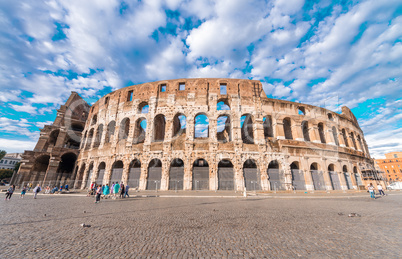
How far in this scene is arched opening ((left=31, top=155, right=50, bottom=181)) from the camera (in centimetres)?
2341

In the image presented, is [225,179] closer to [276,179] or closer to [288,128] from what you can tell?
[276,179]

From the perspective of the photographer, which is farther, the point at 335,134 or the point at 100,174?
the point at 335,134

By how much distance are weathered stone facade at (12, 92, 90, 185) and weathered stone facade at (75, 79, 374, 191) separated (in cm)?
398

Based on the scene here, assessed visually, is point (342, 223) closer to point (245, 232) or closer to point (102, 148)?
point (245, 232)

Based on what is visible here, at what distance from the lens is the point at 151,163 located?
18312 mm

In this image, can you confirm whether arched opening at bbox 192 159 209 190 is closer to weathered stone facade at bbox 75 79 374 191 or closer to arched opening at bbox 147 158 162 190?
weathered stone facade at bbox 75 79 374 191

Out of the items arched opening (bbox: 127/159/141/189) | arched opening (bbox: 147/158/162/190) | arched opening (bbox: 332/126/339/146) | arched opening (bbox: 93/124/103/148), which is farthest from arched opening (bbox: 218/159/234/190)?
arched opening (bbox: 332/126/339/146)

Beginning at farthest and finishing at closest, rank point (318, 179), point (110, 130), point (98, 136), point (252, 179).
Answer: point (98, 136), point (110, 130), point (318, 179), point (252, 179)

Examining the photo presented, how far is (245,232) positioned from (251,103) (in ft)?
58.0

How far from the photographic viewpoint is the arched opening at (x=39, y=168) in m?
23.4

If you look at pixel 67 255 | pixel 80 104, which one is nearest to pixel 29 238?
pixel 67 255

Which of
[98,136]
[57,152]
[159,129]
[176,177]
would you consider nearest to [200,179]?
[176,177]

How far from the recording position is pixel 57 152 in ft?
76.6

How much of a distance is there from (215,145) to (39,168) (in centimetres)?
2809
